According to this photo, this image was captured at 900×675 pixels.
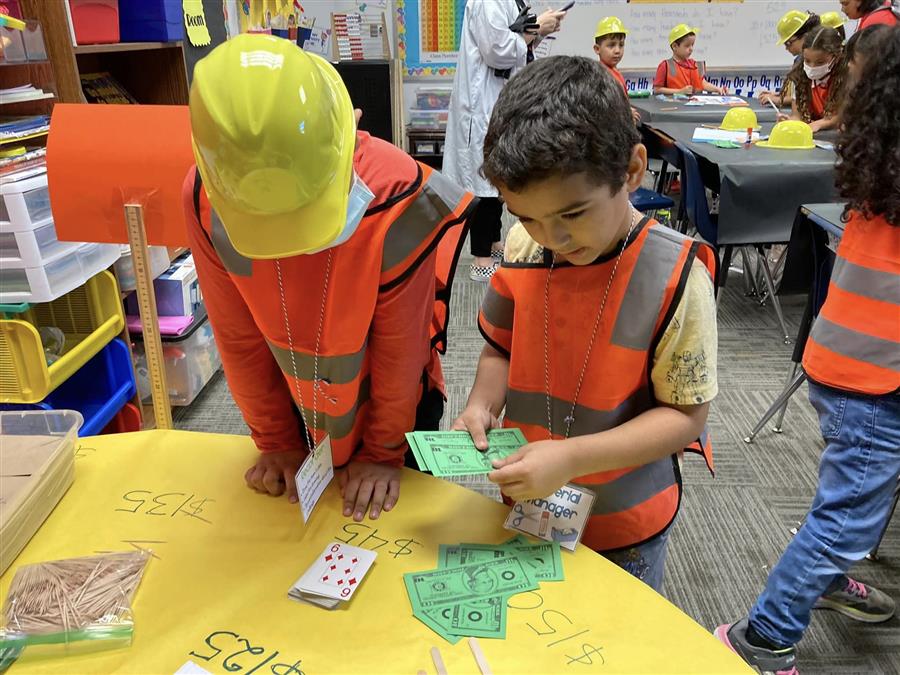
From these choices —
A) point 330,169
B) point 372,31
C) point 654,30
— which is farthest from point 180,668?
point 654,30

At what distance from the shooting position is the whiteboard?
18.8 ft

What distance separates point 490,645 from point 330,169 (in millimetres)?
539

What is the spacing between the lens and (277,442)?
101cm

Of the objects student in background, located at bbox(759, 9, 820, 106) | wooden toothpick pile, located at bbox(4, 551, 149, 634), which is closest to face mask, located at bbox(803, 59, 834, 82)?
student in background, located at bbox(759, 9, 820, 106)

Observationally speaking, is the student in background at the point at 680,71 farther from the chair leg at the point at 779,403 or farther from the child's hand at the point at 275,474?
the child's hand at the point at 275,474

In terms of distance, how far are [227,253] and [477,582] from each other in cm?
52

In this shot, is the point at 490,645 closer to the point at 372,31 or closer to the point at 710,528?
→ the point at 710,528

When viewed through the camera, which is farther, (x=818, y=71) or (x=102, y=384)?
(x=818, y=71)

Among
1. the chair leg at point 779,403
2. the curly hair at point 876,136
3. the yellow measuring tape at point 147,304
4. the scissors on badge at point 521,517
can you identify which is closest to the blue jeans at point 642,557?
the scissors on badge at point 521,517

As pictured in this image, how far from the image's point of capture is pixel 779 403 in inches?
86.0

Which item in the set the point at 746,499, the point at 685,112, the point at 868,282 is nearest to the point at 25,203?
the point at 868,282

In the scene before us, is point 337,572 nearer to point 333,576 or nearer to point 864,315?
point 333,576

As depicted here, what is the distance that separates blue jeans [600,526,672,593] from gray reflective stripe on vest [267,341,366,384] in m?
0.46

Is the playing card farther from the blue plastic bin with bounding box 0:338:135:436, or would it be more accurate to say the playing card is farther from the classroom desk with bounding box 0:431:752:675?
the blue plastic bin with bounding box 0:338:135:436
